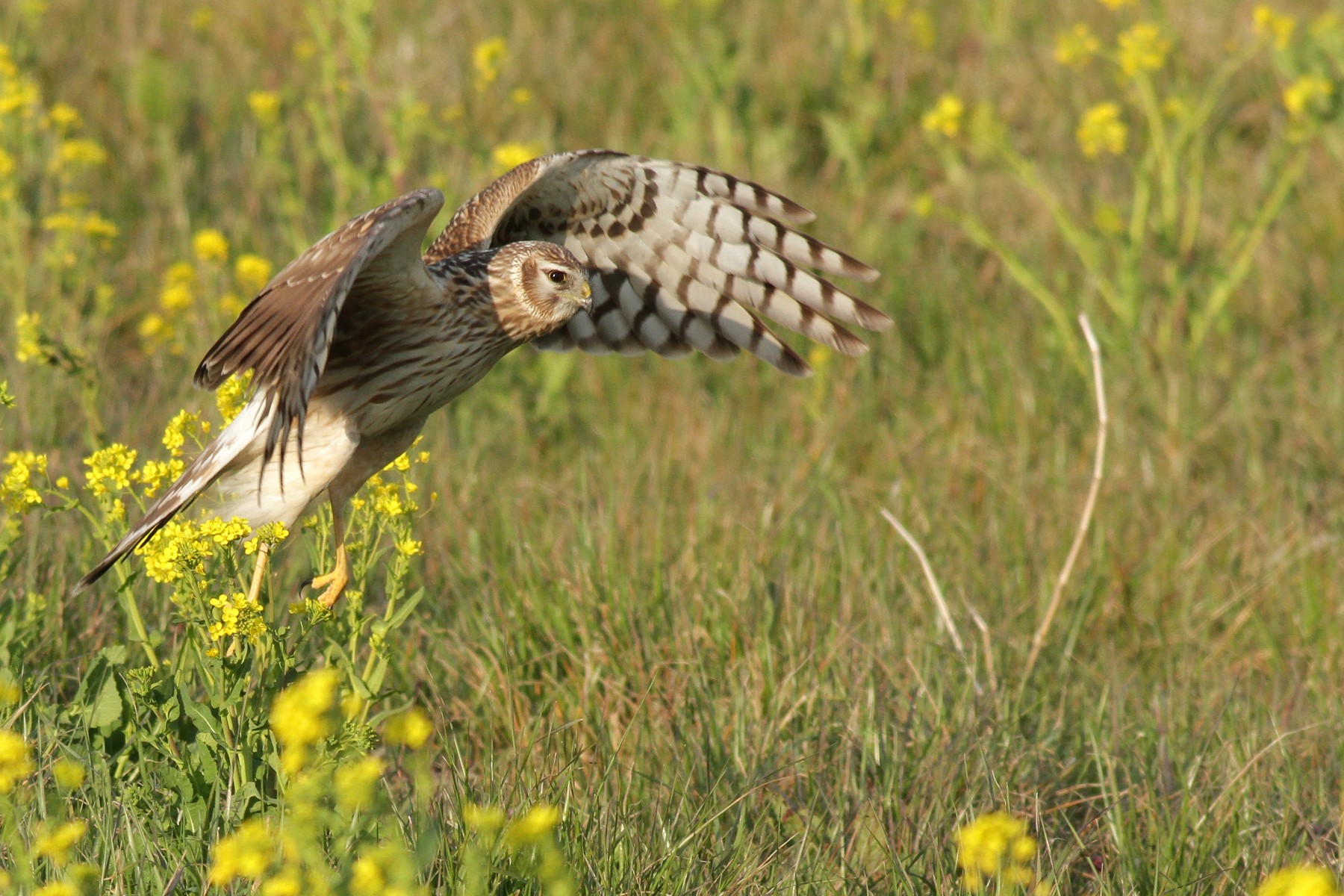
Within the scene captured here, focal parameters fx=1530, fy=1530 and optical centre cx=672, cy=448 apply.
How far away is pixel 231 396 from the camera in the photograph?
11.1 ft

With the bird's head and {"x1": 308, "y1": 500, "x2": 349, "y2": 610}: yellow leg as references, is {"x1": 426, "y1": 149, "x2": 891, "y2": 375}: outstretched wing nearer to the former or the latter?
the bird's head

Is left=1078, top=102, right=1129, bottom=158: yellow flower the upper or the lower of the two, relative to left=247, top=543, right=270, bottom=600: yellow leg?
lower

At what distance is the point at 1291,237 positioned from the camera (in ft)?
22.0

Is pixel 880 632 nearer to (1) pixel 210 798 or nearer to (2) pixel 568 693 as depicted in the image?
(2) pixel 568 693

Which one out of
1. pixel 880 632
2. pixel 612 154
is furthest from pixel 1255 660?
pixel 612 154

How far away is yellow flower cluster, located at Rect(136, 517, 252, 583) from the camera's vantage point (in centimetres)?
273

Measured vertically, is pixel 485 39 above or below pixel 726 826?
above

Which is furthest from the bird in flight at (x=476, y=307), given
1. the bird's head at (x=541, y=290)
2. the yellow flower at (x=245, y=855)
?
the yellow flower at (x=245, y=855)

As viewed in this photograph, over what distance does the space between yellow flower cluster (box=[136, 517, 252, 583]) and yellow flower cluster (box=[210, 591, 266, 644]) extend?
0.27 feet

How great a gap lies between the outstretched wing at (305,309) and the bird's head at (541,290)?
0.40 m

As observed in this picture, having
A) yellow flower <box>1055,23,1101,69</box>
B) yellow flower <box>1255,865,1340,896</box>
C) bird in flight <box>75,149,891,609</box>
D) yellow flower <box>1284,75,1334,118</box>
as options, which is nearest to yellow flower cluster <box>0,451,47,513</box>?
bird in flight <box>75,149,891,609</box>

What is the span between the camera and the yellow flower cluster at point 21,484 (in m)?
2.94

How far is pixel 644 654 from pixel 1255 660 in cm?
190

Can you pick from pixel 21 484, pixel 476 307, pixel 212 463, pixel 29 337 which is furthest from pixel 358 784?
pixel 29 337
